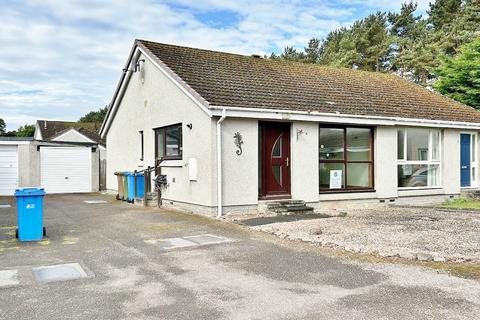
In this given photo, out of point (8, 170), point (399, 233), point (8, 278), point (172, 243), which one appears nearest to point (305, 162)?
point (399, 233)

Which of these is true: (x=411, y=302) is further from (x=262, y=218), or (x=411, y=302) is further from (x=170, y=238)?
(x=262, y=218)

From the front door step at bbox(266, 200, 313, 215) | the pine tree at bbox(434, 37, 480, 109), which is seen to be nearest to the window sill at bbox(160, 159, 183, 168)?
the front door step at bbox(266, 200, 313, 215)

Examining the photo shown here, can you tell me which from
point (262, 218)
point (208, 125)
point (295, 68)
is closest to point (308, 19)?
point (295, 68)

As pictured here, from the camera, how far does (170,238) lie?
8.62m

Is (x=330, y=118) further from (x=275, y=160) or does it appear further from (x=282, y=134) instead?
(x=275, y=160)

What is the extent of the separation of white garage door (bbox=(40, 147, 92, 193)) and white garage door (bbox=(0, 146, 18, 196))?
4.11 ft

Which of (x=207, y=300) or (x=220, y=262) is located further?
(x=220, y=262)

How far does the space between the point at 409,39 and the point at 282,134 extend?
106ft

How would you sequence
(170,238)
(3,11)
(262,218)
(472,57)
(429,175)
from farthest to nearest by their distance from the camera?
1. (472,57)
2. (429,175)
3. (3,11)
4. (262,218)
5. (170,238)

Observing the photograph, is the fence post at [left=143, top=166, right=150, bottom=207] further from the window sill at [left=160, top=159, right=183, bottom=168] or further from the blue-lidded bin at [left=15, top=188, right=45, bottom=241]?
the blue-lidded bin at [left=15, top=188, right=45, bottom=241]

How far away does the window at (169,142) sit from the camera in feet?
43.9

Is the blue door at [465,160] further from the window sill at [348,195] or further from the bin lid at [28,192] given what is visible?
the bin lid at [28,192]

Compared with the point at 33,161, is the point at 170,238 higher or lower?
lower

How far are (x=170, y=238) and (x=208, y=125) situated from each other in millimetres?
3658
